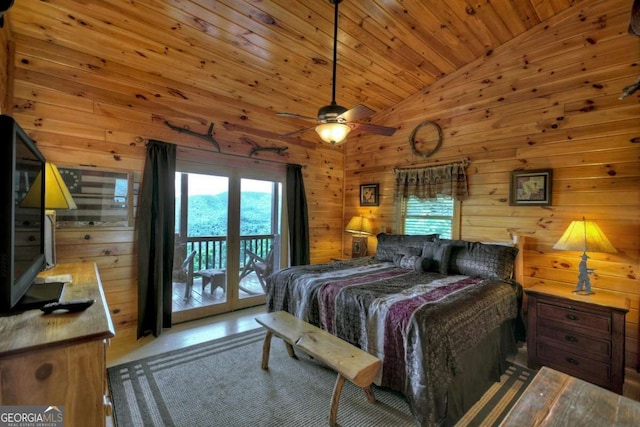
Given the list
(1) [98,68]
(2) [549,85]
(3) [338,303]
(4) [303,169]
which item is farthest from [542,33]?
(1) [98,68]

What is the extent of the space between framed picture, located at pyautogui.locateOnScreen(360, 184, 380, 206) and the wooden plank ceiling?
1.50 meters

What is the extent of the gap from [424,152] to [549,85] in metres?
1.50

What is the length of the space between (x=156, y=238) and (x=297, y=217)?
1.93 m

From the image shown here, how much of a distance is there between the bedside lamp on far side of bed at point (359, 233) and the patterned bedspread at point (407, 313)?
147cm

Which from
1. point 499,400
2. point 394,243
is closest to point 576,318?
point 499,400

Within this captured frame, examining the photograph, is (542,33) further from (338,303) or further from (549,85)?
(338,303)

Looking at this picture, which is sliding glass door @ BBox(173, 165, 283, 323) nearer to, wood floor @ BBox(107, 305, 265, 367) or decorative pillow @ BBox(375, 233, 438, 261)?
wood floor @ BBox(107, 305, 265, 367)

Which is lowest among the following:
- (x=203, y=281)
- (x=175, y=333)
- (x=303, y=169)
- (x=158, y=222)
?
(x=175, y=333)

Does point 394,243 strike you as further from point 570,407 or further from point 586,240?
point 570,407

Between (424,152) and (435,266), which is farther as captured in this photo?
(424,152)

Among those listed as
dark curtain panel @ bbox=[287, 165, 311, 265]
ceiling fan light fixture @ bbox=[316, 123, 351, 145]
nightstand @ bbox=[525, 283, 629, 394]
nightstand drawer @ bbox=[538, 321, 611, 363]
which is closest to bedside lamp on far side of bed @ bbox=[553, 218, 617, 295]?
nightstand @ bbox=[525, 283, 629, 394]

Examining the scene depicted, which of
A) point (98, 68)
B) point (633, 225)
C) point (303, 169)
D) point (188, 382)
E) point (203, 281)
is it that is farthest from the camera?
point (303, 169)

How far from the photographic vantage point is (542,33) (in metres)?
3.21

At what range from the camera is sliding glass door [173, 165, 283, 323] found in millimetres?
3629
